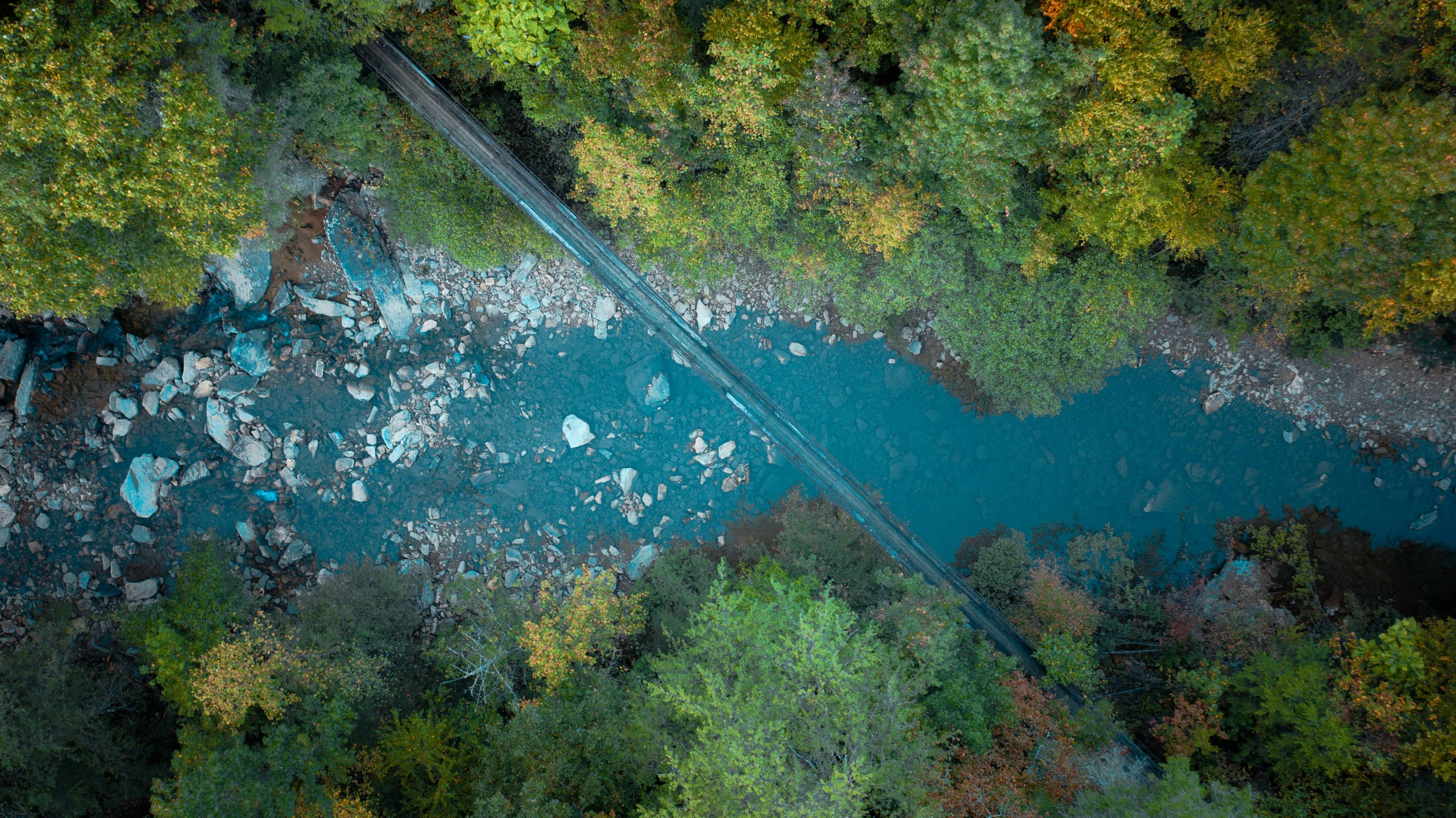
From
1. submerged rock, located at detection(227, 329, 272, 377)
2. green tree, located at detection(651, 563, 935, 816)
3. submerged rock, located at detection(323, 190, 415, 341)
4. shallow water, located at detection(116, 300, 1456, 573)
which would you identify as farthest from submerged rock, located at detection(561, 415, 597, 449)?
submerged rock, located at detection(227, 329, 272, 377)

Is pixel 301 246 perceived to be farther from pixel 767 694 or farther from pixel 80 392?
pixel 767 694

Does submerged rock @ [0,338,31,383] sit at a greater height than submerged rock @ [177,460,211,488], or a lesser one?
greater

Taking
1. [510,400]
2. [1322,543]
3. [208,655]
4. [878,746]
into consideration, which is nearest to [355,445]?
[510,400]

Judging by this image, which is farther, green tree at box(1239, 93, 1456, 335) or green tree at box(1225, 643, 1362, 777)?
green tree at box(1225, 643, 1362, 777)

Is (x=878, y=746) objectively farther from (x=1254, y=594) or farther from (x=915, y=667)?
(x=1254, y=594)

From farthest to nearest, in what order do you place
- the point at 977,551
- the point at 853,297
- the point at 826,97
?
the point at 977,551, the point at 853,297, the point at 826,97

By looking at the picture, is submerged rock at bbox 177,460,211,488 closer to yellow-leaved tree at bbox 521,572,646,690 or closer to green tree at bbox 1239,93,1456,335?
yellow-leaved tree at bbox 521,572,646,690
